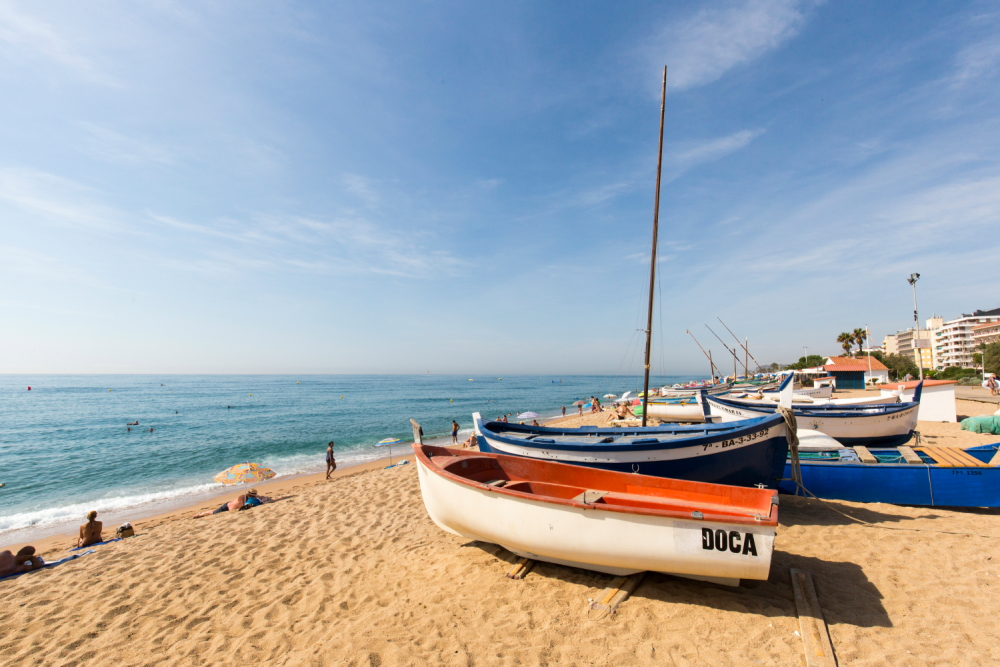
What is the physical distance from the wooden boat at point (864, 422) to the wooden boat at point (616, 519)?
8200mm

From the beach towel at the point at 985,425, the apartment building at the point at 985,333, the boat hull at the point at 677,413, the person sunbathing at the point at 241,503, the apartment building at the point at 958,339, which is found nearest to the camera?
the person sunbathing at the point at 241,503

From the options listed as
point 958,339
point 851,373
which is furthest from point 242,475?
point 958,339

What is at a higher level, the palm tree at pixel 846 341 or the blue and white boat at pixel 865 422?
the palm tree at pixel 846 341

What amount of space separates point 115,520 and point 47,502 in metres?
5.88

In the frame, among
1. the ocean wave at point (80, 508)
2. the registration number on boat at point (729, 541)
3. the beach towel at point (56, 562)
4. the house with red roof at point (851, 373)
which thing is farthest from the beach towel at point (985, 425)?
the house with red roof at point (851, 373)

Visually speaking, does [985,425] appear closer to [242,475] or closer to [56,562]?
[56,562]

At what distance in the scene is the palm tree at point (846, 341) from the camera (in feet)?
203

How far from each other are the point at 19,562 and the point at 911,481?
17903 millimetres

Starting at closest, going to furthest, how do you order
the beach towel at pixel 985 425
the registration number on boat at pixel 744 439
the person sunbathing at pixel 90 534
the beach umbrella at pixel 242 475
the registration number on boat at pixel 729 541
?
the registration number on boat at pixel 729 541 < the registration number on boat at pixel 744 439 < the person sunbathing at pixel 90 534 < the beach towel at pixel 985 425 < the beach umbrella at pixel 242 475

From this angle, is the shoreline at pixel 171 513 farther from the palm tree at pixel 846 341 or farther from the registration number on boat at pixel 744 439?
the palm tree at pixel 846 341

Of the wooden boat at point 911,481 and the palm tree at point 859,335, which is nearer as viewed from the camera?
the wooden boat at point 911,481

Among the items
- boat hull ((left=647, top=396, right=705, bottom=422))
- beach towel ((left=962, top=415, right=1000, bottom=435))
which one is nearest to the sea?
boat hull ((left=647, top=396, right=705, bottom=422))

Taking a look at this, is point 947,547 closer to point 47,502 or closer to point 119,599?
point 119,599

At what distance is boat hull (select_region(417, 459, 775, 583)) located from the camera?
4277mm
